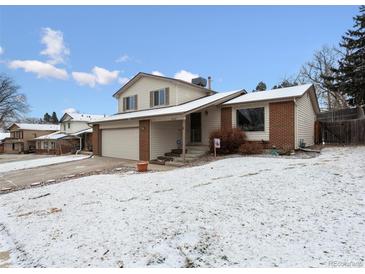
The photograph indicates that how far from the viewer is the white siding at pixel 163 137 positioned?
1443 centimetres

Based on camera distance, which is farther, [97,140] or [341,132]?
[97,140]

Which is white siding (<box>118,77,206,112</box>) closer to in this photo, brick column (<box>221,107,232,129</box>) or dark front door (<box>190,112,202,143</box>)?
dark front door (<box>190,112,202,143</box>)

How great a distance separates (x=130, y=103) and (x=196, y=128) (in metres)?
7.12

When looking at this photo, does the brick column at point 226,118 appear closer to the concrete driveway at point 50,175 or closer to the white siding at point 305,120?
the white siding at point 305,120

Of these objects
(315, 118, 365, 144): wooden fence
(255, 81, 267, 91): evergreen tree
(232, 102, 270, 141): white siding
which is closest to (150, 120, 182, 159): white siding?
(232, 102, 270, 141): white siding

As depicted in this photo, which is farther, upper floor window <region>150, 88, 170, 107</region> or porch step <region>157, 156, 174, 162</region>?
upper floor window <region>150, 88, 170, 107</region>

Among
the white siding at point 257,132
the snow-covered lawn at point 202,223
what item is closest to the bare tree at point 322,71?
the white siding at point 257,132

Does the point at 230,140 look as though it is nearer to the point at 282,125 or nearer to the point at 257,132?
the point at 257,132

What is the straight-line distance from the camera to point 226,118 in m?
14.0

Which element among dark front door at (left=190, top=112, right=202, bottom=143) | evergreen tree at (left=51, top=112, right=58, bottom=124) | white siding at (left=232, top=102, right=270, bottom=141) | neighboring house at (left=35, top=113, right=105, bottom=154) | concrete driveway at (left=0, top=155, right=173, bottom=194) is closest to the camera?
concrete driveway at (left=0, top=155, right=173, bottom=194)

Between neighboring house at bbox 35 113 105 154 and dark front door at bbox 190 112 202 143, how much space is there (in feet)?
57.4

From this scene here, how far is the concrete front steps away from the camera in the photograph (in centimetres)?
1272

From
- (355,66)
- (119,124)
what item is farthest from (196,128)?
(355,66)

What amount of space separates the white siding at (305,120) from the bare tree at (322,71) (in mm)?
17427
